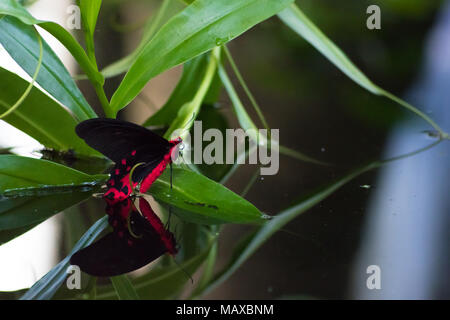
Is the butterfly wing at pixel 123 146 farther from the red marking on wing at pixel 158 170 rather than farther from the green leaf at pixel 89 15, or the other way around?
the green leaf at pixel 89 15

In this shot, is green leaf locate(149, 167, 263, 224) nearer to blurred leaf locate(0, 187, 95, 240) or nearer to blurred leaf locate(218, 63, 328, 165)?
blurred leaf locate(0, 187, 95, 240)

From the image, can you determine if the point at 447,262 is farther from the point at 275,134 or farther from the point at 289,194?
the point at 275,134

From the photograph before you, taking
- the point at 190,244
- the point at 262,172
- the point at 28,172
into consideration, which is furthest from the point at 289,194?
the point at 28,172

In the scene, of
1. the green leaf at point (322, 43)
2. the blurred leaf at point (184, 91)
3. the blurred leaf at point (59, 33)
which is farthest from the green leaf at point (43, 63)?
the green leaf at point (322, 43)

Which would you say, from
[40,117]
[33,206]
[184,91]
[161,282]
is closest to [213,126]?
[184,91]

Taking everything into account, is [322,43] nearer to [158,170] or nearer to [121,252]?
[158,170]

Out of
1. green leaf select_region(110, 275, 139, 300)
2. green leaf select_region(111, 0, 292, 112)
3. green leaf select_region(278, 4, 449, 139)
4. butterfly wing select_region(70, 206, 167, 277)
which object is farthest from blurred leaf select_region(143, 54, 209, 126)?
green leaf select_region(110, 275, 139, 300)
